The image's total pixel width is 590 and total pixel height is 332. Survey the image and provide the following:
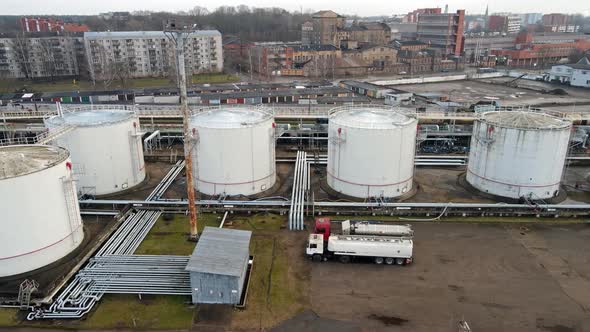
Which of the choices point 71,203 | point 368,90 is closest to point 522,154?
point 71,203

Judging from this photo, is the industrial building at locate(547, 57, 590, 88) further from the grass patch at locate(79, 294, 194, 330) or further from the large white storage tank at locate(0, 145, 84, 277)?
the large white storage tank at locate(0, 145, 84, 277)

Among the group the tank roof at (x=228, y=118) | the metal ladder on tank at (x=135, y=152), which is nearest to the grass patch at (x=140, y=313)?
the tank roof at (x=228, y=118)

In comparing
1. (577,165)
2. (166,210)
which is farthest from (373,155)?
(577,165)

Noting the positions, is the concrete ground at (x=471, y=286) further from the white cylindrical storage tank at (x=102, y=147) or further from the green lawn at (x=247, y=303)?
the white cylindrical storage tank at (x=102, y=147)

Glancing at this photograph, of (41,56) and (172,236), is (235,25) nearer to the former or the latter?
(41,56)

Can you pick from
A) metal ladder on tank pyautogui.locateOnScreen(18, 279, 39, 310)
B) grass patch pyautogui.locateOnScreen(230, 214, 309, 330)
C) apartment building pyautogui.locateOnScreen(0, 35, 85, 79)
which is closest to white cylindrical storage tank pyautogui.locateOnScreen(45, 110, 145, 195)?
metal ladder on tank pyautogui.locateOnScreen(18, 279, 39, 310)
